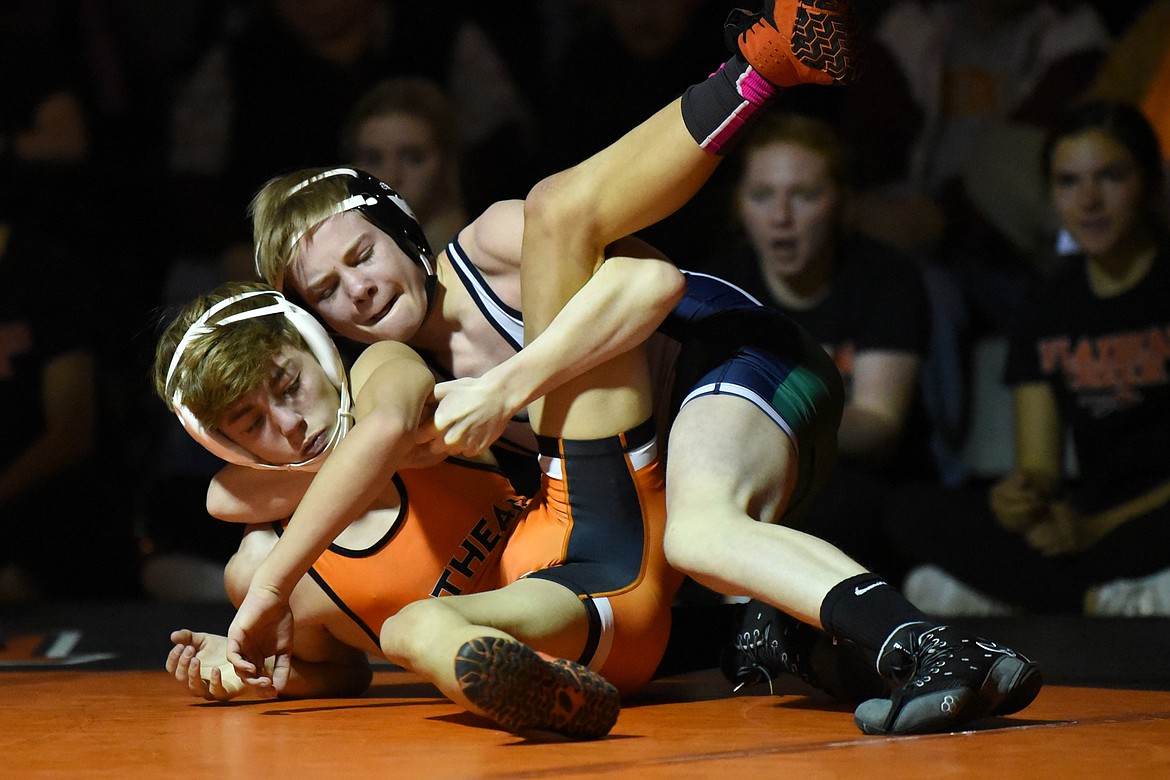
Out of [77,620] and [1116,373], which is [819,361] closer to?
[1116,373]

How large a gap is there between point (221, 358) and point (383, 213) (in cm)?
40

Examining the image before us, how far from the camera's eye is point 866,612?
1.77 metres

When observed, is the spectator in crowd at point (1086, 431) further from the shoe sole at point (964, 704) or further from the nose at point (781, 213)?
the shoe sole at point (964, 704)

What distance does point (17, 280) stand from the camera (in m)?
4.09

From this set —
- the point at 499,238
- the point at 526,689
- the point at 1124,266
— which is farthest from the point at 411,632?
the point at 1124,266

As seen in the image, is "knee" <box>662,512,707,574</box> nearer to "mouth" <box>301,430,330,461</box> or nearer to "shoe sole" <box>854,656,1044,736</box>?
"shoe sole" <box>854,656,1044,736</box>

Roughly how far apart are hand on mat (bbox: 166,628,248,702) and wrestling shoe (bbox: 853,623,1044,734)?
3.02 feet

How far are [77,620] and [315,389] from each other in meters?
1.68

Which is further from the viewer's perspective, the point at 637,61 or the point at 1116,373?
the point at 637,61

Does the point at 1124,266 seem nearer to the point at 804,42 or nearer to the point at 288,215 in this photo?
the point at 804,42

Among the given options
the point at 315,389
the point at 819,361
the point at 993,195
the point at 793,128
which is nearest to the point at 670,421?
the point at 819,361

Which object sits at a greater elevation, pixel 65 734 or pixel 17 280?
pixel 17 280

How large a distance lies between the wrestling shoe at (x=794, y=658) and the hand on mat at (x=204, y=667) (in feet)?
2.35

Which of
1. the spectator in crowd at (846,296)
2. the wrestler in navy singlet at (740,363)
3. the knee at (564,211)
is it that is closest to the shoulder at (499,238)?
the wrestler in navy singlet at (740,363)
